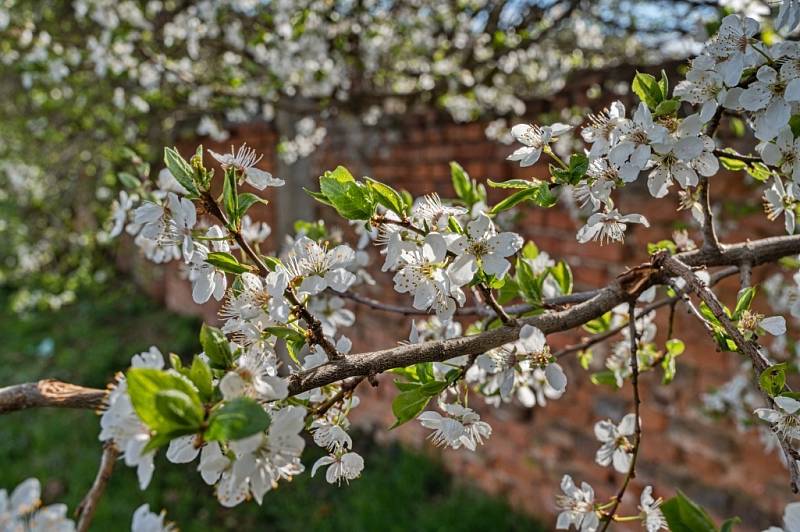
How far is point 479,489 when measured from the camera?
2.75m

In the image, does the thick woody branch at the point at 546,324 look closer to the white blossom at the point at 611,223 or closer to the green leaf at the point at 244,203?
the white blossom at the point at 611,223

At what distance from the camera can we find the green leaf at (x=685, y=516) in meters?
0.50

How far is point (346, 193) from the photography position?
655 millimetres

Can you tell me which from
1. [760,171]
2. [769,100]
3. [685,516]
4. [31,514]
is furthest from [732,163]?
[31,514]

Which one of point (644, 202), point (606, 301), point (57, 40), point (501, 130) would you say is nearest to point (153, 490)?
point (57, 40)

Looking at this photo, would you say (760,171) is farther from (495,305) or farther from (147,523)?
(147,523)

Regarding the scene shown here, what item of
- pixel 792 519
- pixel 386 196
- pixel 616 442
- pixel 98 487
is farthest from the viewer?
pixel 616 442

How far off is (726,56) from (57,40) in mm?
2387

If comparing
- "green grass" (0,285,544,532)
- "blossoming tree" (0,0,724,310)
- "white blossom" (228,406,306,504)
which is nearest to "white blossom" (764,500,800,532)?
"white blossom" (228,406,306,504)

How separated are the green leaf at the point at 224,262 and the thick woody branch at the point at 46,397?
158mm

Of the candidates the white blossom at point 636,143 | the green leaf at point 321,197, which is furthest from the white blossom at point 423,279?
the white blossom at point 636,143

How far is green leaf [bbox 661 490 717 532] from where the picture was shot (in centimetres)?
50

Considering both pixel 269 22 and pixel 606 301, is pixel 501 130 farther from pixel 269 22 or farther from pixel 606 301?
pixel 606 301

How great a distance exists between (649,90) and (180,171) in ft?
1.63
